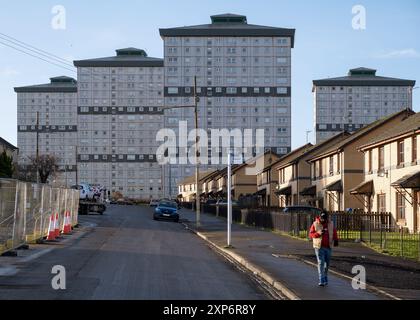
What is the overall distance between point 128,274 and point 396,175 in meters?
26.0

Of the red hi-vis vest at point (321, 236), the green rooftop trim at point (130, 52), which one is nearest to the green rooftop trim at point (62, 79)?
the green rooftop trim at point (130, 52)

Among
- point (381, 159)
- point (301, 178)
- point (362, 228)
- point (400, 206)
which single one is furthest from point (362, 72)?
point (362, 228)

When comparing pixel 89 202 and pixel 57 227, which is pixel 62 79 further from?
pixel 57 227

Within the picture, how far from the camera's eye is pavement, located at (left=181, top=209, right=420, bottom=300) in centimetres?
1370

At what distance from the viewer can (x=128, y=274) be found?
1587cm

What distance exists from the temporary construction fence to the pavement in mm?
6979

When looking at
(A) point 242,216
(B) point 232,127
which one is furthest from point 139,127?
(A) point 242,216

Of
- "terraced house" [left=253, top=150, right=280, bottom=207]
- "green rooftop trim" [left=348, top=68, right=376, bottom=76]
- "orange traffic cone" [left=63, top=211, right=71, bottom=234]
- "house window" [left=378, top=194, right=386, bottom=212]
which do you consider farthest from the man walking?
"green rooftop trim" [left=348, top=68, right=376, bottom=76]

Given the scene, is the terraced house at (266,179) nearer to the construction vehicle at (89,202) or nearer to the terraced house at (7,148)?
the construction vehicle at (89,202)

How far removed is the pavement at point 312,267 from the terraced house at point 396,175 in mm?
8184

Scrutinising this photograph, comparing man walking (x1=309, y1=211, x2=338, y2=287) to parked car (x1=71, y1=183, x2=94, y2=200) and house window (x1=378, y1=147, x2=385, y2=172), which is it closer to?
house window (x1=378, y1=147, x2=385, y2=172)

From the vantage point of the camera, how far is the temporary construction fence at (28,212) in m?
20.1
